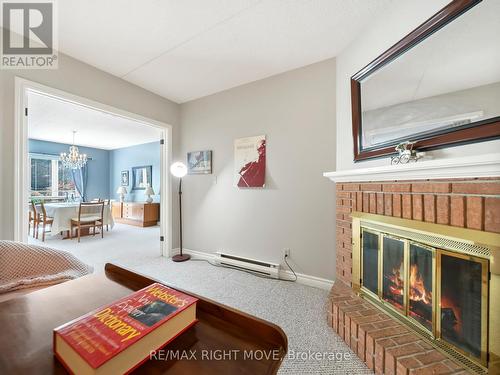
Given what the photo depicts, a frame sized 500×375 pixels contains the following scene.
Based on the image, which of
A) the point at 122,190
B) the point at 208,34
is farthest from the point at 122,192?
the point at 208,34

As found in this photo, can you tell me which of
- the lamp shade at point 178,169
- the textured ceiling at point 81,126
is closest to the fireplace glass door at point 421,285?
the lamp shade at point 178,169

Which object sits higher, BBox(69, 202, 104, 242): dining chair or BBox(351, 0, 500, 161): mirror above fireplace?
BBox(351, 0, 500, 161): mirror above fireplace

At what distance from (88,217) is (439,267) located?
5.47 m

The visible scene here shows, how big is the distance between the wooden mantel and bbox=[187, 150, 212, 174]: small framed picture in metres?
2.02

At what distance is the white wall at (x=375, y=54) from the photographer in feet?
3.84

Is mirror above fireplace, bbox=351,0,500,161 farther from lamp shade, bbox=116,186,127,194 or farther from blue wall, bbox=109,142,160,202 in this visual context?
lamp shade, bbox=116,186,127,194

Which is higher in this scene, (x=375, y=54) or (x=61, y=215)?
(x=375, y=54)

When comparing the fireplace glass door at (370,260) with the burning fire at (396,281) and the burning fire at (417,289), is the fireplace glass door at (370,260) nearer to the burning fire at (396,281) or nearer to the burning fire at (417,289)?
the burning fire at (396,281)

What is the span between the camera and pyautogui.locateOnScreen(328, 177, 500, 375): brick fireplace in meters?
0.99

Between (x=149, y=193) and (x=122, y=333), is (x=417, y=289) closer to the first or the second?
(x=122, y=333)

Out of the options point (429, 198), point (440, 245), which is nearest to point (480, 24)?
point (429, 198)

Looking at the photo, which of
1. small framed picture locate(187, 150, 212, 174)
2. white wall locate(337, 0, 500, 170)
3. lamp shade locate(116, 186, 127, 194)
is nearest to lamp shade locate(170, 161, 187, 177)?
small framed picture locate(187, 150, 212, 174)

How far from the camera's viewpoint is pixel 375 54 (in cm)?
162

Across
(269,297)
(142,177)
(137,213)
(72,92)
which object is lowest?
(269,297)
